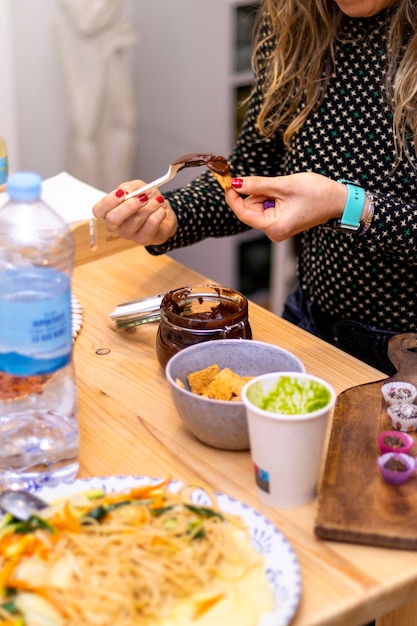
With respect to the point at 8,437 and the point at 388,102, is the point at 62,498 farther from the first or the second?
the point at 388,102

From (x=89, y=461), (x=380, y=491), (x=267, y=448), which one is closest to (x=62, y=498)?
(x=89, y=461)

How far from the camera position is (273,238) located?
1320 mm

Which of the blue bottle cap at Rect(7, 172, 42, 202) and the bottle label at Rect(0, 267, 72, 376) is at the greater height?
the blue bottle cap at Rect(7, 172, 42, 202)

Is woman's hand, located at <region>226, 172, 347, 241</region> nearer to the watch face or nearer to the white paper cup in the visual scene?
the watch face

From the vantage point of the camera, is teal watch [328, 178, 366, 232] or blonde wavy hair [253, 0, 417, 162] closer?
teal watch [328, 178, 366, 232]

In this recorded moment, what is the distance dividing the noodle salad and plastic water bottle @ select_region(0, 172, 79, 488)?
0.43 ft

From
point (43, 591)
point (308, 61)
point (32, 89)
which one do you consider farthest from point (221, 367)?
point (32, 89)

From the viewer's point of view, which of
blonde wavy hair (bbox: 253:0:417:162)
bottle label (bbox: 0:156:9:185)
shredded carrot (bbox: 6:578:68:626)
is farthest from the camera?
bottle label (bbox: 0:156:9:185)

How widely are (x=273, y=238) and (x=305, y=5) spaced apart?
50cm

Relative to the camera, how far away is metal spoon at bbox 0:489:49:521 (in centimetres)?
89

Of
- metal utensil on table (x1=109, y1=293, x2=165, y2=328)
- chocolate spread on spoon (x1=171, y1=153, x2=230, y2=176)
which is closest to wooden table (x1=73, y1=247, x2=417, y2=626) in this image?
metal utensil on table (x1=109, y1=293, x2=165, y2=328)

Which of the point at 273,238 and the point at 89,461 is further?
the point at 273,238

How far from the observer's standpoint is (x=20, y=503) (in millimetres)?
911

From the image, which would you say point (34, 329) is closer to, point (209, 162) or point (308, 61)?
point (209, 162)
